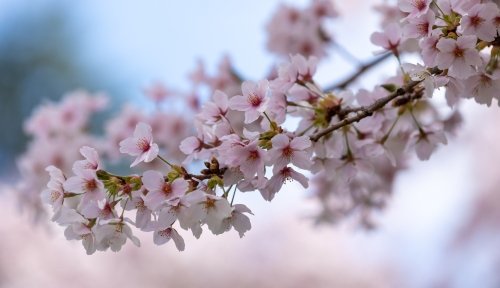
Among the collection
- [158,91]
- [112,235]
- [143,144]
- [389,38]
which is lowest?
[112,235]

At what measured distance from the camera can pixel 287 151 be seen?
86 cm

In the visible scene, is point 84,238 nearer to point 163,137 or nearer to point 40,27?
point 163,137

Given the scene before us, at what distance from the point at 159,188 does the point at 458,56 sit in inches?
16.1

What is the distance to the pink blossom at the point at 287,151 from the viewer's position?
848 millimetres

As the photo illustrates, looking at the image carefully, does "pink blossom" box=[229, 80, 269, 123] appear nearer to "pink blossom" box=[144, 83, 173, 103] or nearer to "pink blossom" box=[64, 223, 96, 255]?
"pink blossom" box=[64, 223, 96, 255]

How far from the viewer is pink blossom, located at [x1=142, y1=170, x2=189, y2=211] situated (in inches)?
32.5

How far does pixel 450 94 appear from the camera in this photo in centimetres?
96

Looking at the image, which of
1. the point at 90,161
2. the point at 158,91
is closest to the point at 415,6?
the point at 90,161

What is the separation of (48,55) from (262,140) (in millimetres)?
→ 5242

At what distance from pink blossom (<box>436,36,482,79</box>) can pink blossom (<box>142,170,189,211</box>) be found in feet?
1.18

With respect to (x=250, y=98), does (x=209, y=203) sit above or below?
below

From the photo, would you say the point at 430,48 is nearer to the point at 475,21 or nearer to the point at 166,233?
the point at 475,21

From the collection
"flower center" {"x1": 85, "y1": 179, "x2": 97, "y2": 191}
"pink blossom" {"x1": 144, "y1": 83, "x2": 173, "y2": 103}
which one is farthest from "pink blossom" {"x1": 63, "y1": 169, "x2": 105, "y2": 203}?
"pink blossom" {"x1": 144, "y1": 83, "x2": 173, "y2": 103}

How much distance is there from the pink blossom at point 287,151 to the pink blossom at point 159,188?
0.39 feet
